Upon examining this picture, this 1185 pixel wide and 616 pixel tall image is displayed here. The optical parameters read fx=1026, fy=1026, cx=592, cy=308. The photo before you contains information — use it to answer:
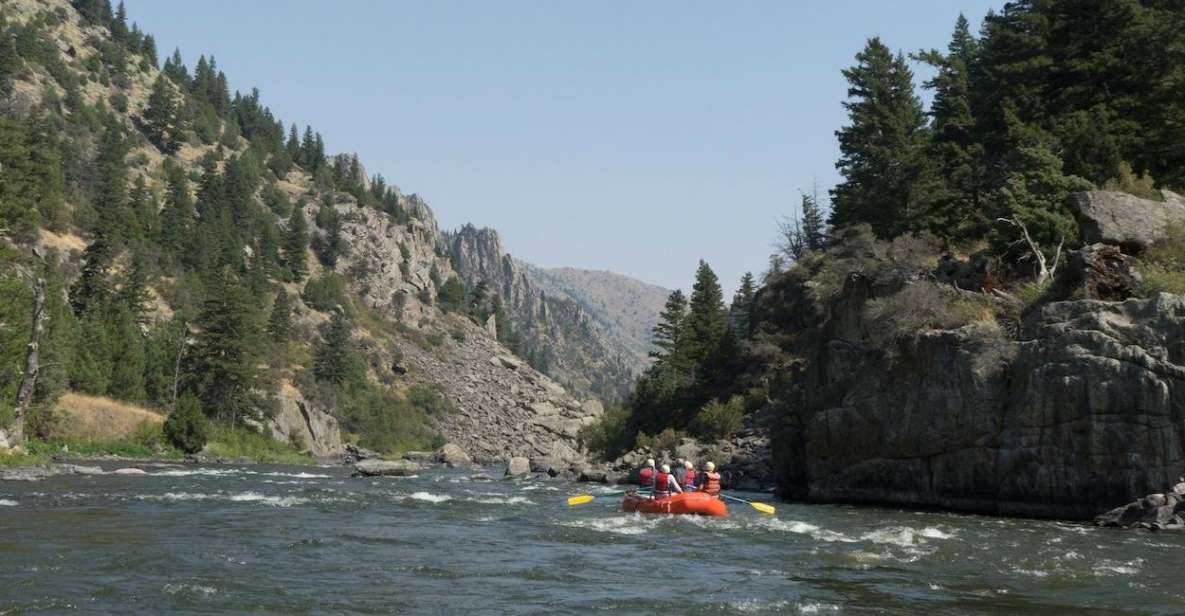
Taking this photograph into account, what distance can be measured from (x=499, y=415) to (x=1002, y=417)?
11661 centimetres

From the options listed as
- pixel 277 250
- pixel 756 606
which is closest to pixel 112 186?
pixel 277 250

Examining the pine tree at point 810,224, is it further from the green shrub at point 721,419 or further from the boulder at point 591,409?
the boulder at point 591,409

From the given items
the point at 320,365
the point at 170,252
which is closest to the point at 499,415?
the point at 320,365

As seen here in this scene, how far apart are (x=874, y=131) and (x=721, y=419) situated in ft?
71.9

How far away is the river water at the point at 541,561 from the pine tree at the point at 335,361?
3290 inches

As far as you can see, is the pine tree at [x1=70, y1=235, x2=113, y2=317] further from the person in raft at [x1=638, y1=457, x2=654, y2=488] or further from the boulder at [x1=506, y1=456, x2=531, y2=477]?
the person in raft at [x1=638, y1=457, x2=654, y2=488]

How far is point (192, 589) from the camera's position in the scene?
1471 cm

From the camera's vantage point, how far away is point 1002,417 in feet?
102

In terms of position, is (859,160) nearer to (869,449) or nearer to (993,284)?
(993,284)

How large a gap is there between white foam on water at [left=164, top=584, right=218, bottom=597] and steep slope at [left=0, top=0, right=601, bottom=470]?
55887 millimetres

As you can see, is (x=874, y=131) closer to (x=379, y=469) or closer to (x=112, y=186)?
(x=379, y=469)

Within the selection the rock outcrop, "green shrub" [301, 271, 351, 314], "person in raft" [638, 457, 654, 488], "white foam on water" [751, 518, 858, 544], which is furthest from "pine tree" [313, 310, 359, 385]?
the rock outcrop

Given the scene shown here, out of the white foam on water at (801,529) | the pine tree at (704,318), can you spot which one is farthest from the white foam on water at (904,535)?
the pine tree at (704,318)

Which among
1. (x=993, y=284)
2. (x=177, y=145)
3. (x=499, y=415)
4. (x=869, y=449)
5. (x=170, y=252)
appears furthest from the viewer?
(x=177, y=145)
